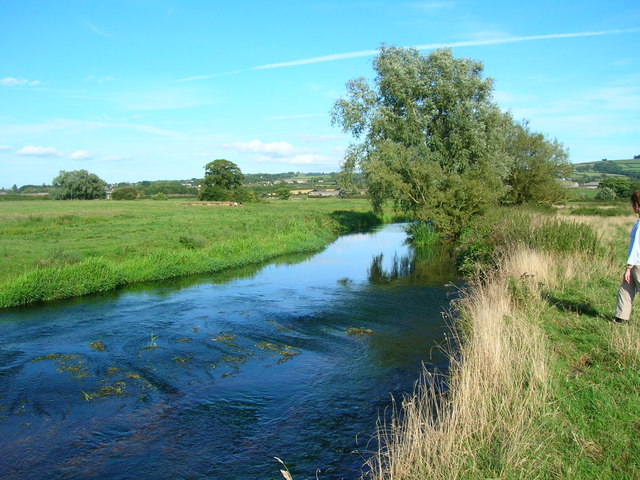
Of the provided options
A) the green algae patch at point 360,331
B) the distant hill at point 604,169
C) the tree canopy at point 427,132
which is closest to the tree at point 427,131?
the tree canopy at point 427,132

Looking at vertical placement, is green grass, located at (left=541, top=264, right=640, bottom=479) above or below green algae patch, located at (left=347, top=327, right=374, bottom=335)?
above

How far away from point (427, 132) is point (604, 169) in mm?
127782

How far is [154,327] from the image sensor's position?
13445 millimetres

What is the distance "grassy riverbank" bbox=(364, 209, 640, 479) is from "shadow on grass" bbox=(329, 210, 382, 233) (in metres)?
35.9

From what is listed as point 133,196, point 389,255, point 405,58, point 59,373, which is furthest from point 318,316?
point 133,196

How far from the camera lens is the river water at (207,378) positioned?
22.6 ft

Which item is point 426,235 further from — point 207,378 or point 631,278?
point 207,378

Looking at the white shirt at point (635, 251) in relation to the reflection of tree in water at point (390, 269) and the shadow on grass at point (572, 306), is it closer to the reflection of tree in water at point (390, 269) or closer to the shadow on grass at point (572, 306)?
the shadow on grass at point (572, 306)

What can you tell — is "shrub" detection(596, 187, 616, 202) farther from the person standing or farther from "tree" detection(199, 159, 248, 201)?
the person standing

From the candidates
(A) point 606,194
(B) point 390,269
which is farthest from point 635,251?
(A) point 606,194

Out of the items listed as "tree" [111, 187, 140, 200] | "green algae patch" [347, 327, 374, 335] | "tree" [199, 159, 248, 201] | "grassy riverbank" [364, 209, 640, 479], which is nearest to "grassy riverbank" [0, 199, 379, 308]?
"green algae patch" [347, 327, 374, 335]

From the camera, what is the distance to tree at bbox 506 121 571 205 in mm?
47344

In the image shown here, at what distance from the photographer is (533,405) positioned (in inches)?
233

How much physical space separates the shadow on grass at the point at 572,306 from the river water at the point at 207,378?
2.72 m
